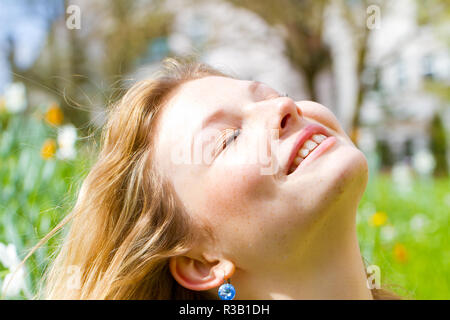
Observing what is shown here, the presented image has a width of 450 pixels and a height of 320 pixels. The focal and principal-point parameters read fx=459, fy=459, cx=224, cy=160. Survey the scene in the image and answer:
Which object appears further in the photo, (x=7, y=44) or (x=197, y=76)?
(x=7, y=44)

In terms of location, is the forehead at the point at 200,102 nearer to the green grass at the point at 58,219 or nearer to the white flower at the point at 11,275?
the green grass at the point at 58,219

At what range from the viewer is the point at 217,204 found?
0.84m

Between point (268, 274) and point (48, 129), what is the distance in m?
1.29

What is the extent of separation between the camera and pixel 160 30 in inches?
315

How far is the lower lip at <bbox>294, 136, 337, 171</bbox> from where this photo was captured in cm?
81

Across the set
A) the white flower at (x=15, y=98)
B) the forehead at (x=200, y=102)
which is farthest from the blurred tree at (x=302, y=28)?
the forehead at (x=200, y=102)

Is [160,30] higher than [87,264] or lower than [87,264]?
higher

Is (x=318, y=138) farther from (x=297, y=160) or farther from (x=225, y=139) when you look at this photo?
(x=225, y=139)

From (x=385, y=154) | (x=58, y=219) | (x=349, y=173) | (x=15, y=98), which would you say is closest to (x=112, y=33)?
(x=385, y=154)

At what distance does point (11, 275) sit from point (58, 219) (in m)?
0.29

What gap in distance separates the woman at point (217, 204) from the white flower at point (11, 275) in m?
0.08

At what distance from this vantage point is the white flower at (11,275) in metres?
1.02
